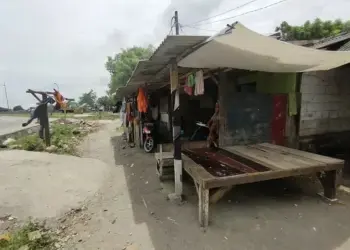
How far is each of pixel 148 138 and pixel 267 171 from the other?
5.15 metres

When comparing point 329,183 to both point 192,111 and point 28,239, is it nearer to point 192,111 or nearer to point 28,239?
point 28,239

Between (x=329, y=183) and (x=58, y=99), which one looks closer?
(x=329, y=183)

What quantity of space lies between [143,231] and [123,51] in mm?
31672

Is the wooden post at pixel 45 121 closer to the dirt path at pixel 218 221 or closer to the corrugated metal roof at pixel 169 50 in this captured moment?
the dirt path at pixel 218 221

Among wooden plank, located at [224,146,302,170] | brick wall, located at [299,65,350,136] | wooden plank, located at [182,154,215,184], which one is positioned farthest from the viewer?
brick wall, located at [299,65,350,136]

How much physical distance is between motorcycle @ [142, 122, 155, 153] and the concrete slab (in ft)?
5.44

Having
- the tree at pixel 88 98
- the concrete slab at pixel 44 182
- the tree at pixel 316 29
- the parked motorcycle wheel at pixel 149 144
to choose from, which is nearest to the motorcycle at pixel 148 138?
the parked motorcycle wheel at pixel 149 144

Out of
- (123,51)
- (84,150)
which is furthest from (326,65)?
(123,51)

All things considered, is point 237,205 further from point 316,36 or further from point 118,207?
point 316,36

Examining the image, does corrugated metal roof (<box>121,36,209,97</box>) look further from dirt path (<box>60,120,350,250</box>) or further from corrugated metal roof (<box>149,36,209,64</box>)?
dirt path (<box>60,120,350,250</box>)

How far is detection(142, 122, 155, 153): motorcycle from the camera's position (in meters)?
8.02

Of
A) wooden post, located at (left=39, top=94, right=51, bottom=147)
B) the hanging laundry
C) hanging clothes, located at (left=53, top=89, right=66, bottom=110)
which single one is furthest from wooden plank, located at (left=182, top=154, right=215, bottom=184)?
hanging clothes, located at (left=53, top=89, right=66, bottom=110)

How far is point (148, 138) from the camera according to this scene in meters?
8.04

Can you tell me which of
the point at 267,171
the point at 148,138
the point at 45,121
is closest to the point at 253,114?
the point at 267,171
